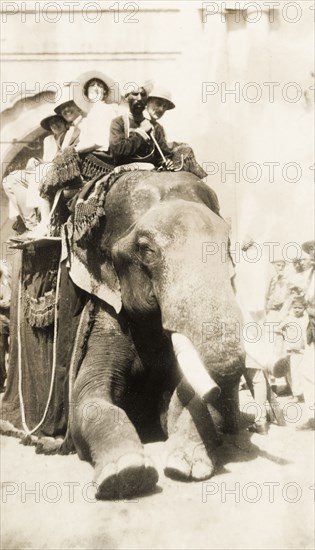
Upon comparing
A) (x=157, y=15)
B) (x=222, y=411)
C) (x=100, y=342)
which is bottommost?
(x=222, y=411)

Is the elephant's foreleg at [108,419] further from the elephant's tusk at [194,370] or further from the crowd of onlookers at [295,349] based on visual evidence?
the crowd of onlookers at [295,349]

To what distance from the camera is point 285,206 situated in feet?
29.1

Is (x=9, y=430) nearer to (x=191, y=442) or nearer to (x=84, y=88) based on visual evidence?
(x=191, y=442)

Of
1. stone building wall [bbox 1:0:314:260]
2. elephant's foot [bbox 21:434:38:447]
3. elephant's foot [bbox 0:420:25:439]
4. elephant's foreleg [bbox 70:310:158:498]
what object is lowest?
elephant's foot [bbox 0:420:25:439]

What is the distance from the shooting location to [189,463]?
2.51 metres

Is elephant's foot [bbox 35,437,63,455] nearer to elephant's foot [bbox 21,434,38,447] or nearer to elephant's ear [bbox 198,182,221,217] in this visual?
elephant's foot [bbox 21,434,38,447]

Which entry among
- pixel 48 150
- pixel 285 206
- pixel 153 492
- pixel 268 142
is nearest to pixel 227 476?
pixel 153 492

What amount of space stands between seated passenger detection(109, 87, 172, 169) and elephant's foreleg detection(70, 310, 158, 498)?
38.4 inches

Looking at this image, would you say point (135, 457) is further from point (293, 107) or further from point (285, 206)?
point (293, 107)

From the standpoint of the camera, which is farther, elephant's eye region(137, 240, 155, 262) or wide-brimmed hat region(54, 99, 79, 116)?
wide-brimmed hat region(54, 99, 79, 116)

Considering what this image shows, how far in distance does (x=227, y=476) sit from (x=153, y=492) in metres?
0.35

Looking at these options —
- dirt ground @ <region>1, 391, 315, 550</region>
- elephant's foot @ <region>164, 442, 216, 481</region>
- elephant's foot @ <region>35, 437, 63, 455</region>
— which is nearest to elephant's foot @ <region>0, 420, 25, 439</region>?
elephant's foot @ <region>35, 437, 63, 455</region>

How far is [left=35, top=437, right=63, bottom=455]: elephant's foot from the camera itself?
10.7 ft

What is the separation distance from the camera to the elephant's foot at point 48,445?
3.25 metres
